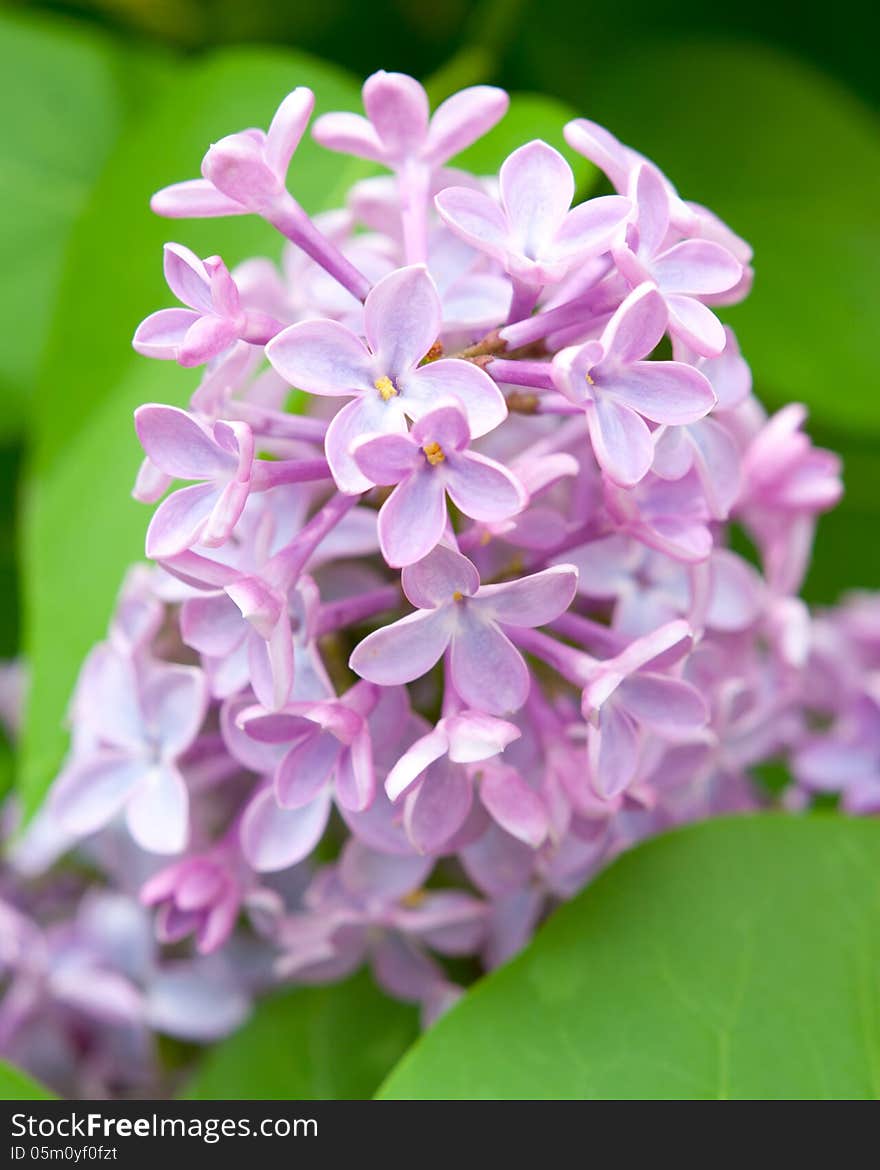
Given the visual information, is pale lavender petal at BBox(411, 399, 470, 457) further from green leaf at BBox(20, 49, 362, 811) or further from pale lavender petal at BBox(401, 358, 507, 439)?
green leaf at BBox(20, 49, 362, 811)

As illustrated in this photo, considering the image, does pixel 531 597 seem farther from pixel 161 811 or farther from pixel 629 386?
pixel 161 811

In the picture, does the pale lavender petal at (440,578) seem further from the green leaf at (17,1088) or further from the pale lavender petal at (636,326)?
the green leaf at (17,1088)

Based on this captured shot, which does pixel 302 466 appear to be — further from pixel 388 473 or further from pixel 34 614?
pixel 34 614

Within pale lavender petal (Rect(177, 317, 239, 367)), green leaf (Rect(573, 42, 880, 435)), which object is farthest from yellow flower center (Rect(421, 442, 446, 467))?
green leaf (Rect(573, 42, 880, 435))

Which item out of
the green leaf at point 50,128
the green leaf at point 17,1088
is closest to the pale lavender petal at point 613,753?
the green leaf at point 17,1088
